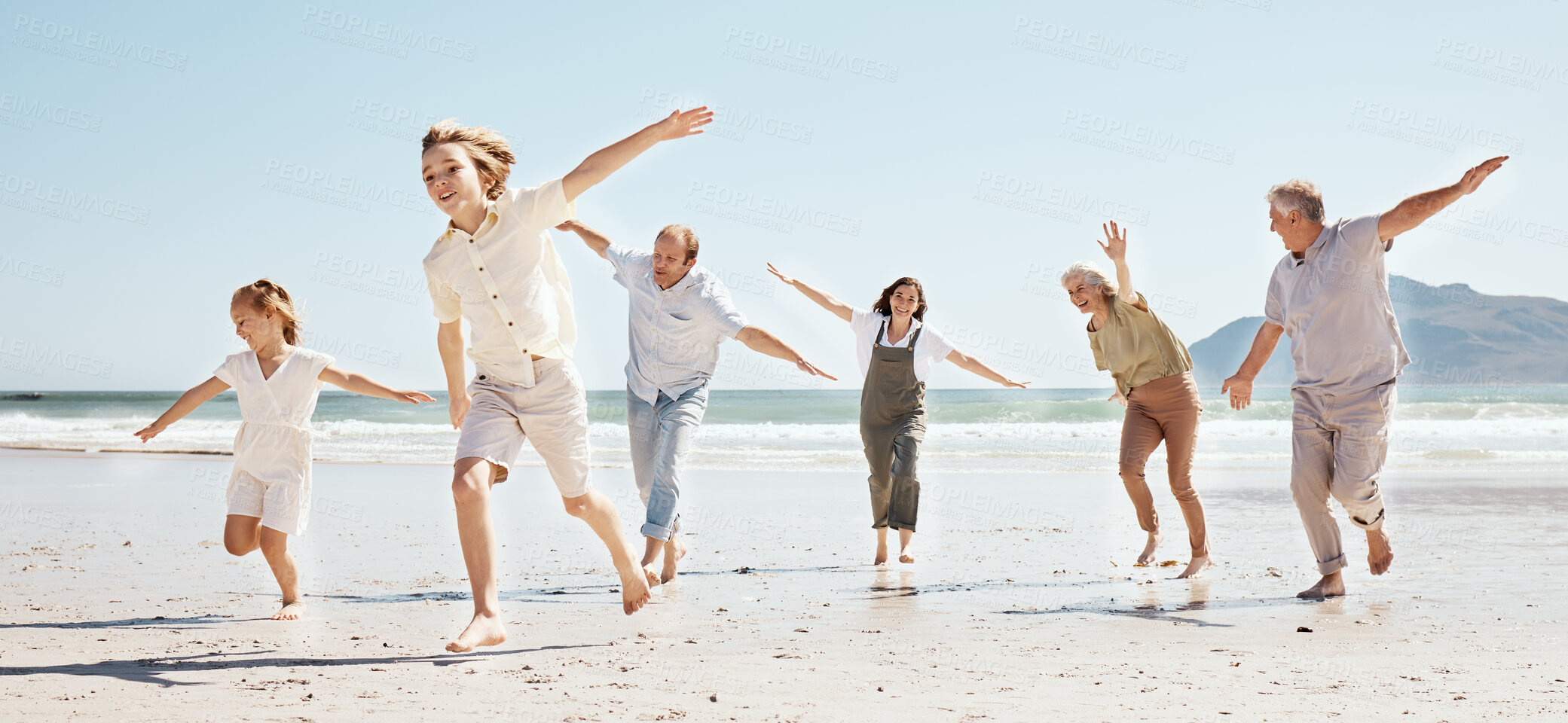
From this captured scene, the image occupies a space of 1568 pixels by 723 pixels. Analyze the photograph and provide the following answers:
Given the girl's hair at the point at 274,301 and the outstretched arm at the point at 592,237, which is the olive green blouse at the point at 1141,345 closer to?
the outstretched arm at the point at 592,237

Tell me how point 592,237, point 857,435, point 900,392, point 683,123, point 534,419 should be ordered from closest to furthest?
point 683,123 < point 534,419 < point 592,237 < point 900,392 < point 857,435

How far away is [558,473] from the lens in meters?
3.92

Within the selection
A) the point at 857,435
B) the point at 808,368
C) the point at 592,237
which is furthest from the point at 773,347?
the point at 857,435

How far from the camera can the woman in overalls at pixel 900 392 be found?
6547mm

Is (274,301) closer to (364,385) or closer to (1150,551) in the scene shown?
(364,385)

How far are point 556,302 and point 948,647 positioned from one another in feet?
6.07

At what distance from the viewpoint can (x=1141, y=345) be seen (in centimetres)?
604

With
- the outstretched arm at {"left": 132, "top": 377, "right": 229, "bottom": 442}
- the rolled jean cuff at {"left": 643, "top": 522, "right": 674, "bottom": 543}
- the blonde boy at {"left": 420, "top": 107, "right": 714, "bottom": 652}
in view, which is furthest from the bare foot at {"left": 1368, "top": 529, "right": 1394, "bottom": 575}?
the outstretched arm at {"left": 132, "top": 377, "right": 229, "bottom": 442}

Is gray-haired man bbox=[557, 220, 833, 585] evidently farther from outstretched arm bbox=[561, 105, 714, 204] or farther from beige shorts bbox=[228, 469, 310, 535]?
outstretched arm bbox=[561, 105, 714, 204]

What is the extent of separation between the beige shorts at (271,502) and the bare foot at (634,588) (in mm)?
1423

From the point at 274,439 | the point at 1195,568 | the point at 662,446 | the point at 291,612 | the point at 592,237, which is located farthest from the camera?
the point at 592,237

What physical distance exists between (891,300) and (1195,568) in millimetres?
2335

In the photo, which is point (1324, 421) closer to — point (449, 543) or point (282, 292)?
point (282, 292)

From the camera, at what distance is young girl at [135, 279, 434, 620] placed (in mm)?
4484
